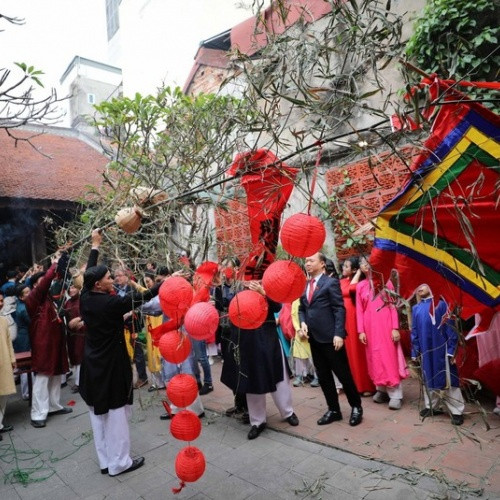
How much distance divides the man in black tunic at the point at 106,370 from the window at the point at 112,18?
2429 cm

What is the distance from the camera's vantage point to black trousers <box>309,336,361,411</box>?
439cm

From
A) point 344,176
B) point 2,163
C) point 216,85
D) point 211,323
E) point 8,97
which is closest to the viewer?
point 211,323

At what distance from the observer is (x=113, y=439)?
151 inches

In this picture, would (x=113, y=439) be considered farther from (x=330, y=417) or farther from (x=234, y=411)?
(x=330, y=417)

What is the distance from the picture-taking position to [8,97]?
4.04m

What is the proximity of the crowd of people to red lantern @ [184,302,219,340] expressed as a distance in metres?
0.24

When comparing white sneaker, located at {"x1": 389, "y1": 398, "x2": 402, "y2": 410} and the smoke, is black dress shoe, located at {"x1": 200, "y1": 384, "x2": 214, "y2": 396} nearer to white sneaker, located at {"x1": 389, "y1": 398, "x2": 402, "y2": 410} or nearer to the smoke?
white sneaker, located at {"x1": 389, "y1": 398, "x2": 402, "y2": 410}

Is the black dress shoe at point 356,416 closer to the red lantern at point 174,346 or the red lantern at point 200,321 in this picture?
the red lantern at point 174,346

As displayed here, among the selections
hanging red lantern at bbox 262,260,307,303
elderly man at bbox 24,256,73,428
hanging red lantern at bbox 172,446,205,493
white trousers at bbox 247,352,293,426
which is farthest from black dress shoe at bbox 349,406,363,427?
elderly man at bbox 24,256,73,428

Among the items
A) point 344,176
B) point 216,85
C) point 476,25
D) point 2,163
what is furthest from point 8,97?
point 2,163

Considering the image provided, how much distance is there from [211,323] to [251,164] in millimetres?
1124

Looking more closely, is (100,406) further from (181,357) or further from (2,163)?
(2,163)

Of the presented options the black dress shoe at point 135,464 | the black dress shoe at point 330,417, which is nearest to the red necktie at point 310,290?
the black dress shoe at point 330,417

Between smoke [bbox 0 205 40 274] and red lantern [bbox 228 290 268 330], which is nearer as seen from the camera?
red lantern [bbox 228 290 268 330]
